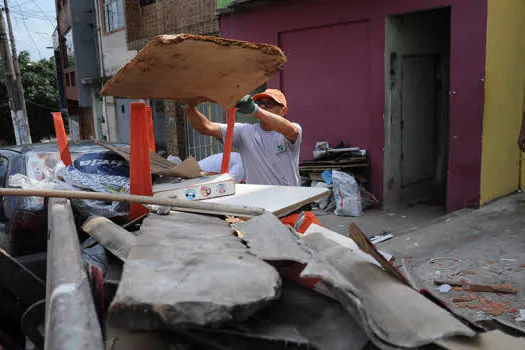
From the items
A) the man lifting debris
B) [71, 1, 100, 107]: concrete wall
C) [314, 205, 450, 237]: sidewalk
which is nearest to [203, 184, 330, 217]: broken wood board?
the man lifting debris

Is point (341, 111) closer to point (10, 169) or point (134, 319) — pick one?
point (10, 169)

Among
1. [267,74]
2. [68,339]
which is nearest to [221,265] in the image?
[68,339]

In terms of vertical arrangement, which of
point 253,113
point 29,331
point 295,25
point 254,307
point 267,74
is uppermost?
point 295,25

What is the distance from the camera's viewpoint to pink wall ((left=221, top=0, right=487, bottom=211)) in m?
6.08

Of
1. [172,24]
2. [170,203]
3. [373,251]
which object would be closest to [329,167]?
[170,203]

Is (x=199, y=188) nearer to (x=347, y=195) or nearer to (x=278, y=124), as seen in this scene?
(x=278, y=124)

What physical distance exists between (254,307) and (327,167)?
649 cm

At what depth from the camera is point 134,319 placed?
3.47 ft

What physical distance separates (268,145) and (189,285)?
3005mm

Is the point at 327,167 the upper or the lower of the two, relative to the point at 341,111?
lower

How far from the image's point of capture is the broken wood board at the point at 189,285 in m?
1.06

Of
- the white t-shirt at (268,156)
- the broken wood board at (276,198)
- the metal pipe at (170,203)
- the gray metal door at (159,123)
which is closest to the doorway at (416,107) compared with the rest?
the white t-shirt at (268,156)

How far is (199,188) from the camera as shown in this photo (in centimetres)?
247

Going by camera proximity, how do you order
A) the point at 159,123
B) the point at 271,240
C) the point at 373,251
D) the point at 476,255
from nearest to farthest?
the point at 271,240 → the point at 373,251 → the point at 476,255 → the point at 159,123
